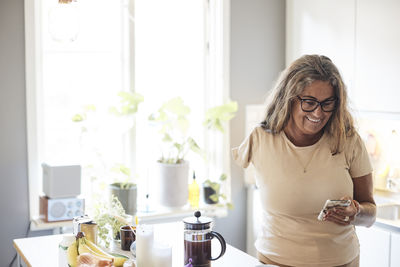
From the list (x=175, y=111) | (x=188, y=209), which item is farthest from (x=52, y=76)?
(x=188, y=209)

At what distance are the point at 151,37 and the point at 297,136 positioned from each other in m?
1.85

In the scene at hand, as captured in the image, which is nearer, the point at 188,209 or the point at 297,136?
the point at 297,136

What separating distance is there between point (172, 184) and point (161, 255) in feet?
Answer: 5.54

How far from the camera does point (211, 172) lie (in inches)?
163

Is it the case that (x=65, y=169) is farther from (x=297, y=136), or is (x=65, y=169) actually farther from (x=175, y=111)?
(x=297, y=136)

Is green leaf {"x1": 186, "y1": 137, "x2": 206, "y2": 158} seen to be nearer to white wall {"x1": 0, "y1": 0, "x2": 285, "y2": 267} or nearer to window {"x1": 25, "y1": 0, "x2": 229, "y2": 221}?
window {"x1": 25, "y1": 0, "x2": 229, "y2": 221}

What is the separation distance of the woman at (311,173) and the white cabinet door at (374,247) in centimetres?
98

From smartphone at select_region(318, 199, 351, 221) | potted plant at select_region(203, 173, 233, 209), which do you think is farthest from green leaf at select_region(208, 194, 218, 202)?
smartphone at select_region(318, 199, 351, 221)

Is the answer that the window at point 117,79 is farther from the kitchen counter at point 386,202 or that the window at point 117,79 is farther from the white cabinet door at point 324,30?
the kitchen counter at point 386,202

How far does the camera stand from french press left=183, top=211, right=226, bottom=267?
204 centimetres

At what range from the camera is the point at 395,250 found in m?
3.07

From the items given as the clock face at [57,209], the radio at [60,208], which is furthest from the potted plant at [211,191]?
the clock face at [57,209]

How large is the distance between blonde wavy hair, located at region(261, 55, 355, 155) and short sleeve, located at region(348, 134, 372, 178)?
49mm

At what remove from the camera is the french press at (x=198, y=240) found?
204 cm
